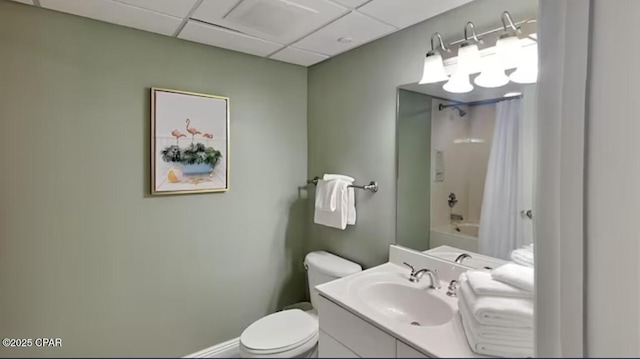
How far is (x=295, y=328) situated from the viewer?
0.64 meters

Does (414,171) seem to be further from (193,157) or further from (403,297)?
(193,157)

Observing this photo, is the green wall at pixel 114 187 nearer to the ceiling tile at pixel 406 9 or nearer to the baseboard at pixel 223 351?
the baseboard at pixel 223 351

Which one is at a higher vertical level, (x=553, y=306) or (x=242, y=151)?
(x=242, y=151)

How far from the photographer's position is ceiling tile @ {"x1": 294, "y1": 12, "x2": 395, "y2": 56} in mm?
1470

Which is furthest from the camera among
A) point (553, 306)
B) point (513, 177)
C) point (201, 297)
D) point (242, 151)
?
point (242, 151)

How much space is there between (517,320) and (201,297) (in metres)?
0.89

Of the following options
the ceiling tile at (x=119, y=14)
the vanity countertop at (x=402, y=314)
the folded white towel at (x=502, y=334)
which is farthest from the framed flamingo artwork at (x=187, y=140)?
the folded white towel at (x=502, y=334)

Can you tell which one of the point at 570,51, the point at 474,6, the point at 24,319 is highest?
the point at 474,6

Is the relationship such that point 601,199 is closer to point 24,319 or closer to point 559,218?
point 559,218

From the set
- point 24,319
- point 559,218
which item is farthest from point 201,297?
point 559,218

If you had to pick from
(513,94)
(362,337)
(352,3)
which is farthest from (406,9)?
(362,337)

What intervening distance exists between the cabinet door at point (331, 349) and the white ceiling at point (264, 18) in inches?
52.1

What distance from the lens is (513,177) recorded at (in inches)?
47.6

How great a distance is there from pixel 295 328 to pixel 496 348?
1.28 feet
